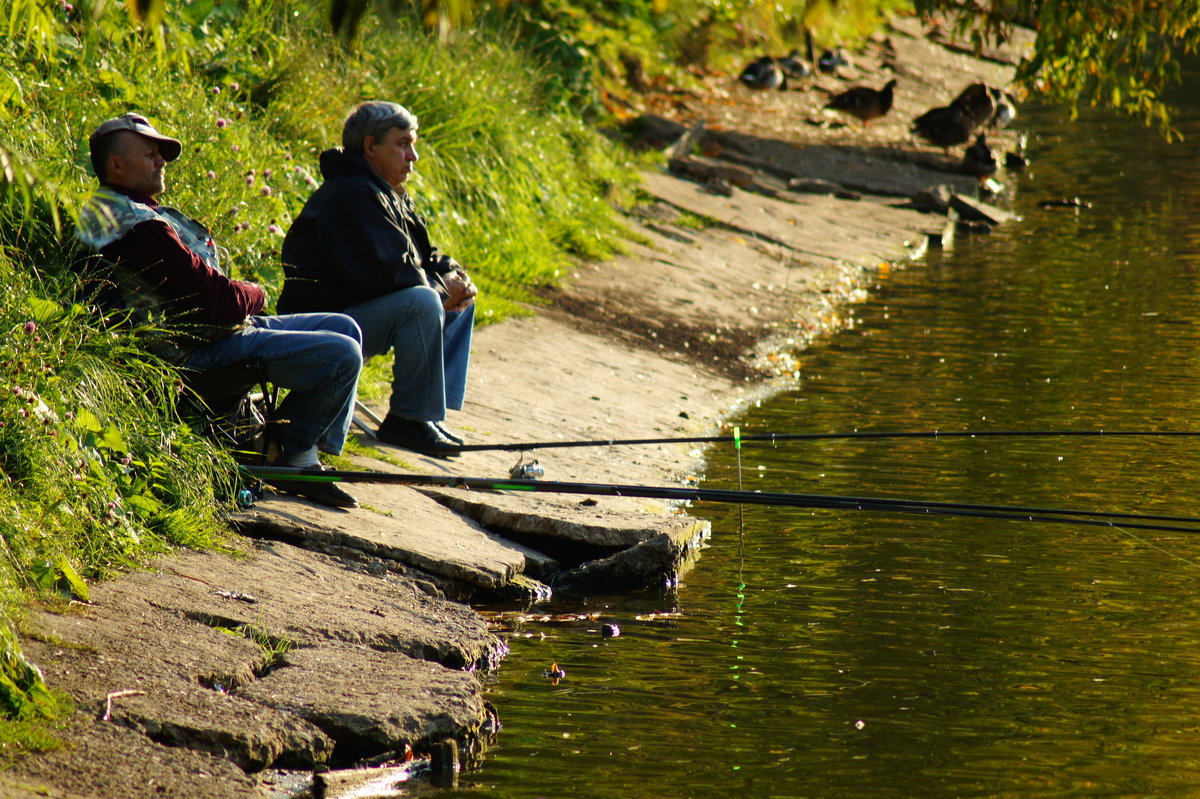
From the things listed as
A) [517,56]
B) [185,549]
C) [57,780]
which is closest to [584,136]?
[517,56]

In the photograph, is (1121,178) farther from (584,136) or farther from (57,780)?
(57,780)

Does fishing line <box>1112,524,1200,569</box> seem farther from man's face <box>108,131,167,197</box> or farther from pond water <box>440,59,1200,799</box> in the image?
man's face <box>108,131,167,197</box>

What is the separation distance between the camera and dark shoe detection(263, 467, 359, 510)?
18.0ft

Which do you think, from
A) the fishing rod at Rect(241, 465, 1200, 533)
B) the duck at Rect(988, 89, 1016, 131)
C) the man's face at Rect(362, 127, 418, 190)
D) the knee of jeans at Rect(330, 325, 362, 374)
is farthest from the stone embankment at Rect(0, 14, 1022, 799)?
the duck at Rect(988, 89, 1016, 131)

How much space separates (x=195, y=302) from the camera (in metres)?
5.00

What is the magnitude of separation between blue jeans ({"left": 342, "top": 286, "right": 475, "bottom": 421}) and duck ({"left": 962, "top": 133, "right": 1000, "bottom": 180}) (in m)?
12.6

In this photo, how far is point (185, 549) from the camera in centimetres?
475

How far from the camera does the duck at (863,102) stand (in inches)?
775

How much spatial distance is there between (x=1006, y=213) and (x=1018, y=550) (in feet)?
34.7

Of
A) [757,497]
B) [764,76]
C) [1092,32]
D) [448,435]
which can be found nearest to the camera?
[757,497]

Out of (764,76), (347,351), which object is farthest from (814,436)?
(764,76)

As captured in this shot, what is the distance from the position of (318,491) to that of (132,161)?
1.37 metres

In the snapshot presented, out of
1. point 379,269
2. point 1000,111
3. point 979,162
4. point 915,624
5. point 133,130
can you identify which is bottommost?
point 915,624

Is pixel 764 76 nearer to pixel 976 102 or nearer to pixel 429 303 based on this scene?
pixel 976 102
